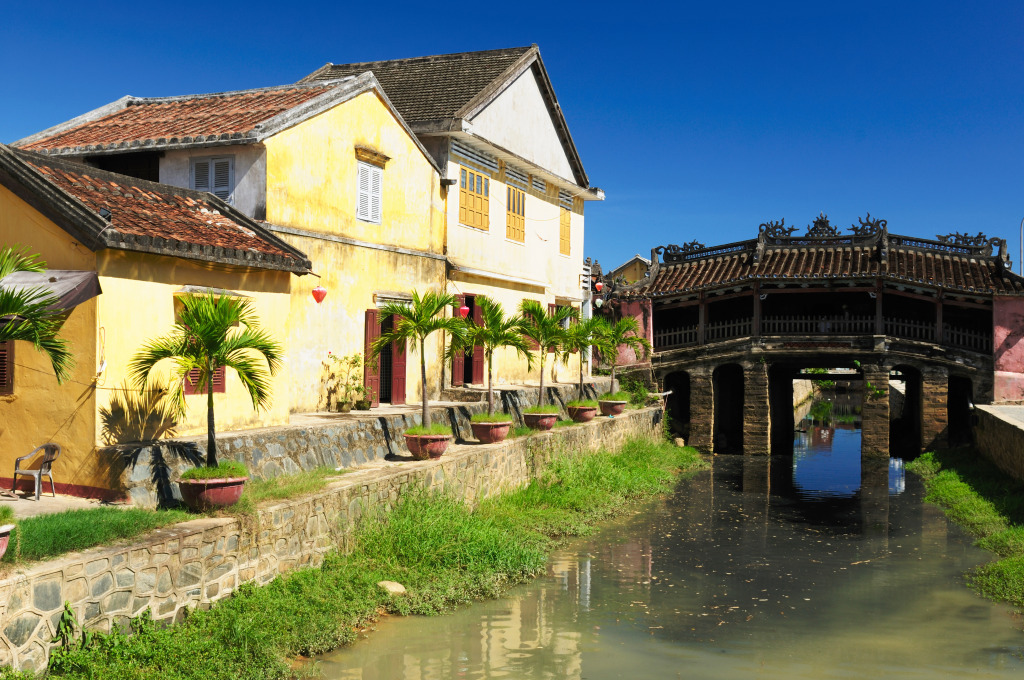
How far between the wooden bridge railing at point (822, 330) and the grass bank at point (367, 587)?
12395mm

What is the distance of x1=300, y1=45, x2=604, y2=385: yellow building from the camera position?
64.3 feet

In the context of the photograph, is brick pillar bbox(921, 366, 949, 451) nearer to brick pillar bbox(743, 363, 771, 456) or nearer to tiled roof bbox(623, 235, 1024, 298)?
tiled roof bbox(623, 235, 1024, 298)

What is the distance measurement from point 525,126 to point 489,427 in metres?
9.72

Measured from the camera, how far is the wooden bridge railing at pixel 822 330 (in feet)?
89.0

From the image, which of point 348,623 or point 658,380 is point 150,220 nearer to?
point 348,623

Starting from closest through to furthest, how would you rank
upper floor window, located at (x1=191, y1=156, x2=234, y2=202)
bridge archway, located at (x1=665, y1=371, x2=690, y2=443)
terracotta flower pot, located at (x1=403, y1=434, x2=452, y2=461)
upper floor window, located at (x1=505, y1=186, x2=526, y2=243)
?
terracotta flower pot, located at (x1=403, y1=434, x2=452, y2=461)
upper floor window, located at (x1=191, y1=156, x2=234, y2=202)
upper floor window, located at (x1=505, y1=186, x2=526, y2=243)
bridge archway, located at (x1=665, y1=371, x2=690, y2=443)

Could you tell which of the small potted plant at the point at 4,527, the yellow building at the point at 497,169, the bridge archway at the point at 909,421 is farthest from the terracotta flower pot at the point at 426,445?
the bridge archway at the point at 909,421

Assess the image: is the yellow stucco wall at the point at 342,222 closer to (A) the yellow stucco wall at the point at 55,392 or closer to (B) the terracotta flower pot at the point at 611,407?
(A) the yellow stucco wall at the point at 55,392

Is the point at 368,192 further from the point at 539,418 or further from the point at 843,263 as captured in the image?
the point at 843,263

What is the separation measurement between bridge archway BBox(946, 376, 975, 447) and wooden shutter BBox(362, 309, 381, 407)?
63.1 feet

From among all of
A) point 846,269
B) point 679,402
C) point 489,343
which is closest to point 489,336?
point 489,343

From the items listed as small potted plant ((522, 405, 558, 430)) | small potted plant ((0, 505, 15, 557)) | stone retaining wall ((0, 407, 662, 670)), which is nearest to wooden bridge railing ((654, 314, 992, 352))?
small potted plant ((522, 405, 558, 430))

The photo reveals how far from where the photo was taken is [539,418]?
739 inches

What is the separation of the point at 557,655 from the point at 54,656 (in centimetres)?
505
